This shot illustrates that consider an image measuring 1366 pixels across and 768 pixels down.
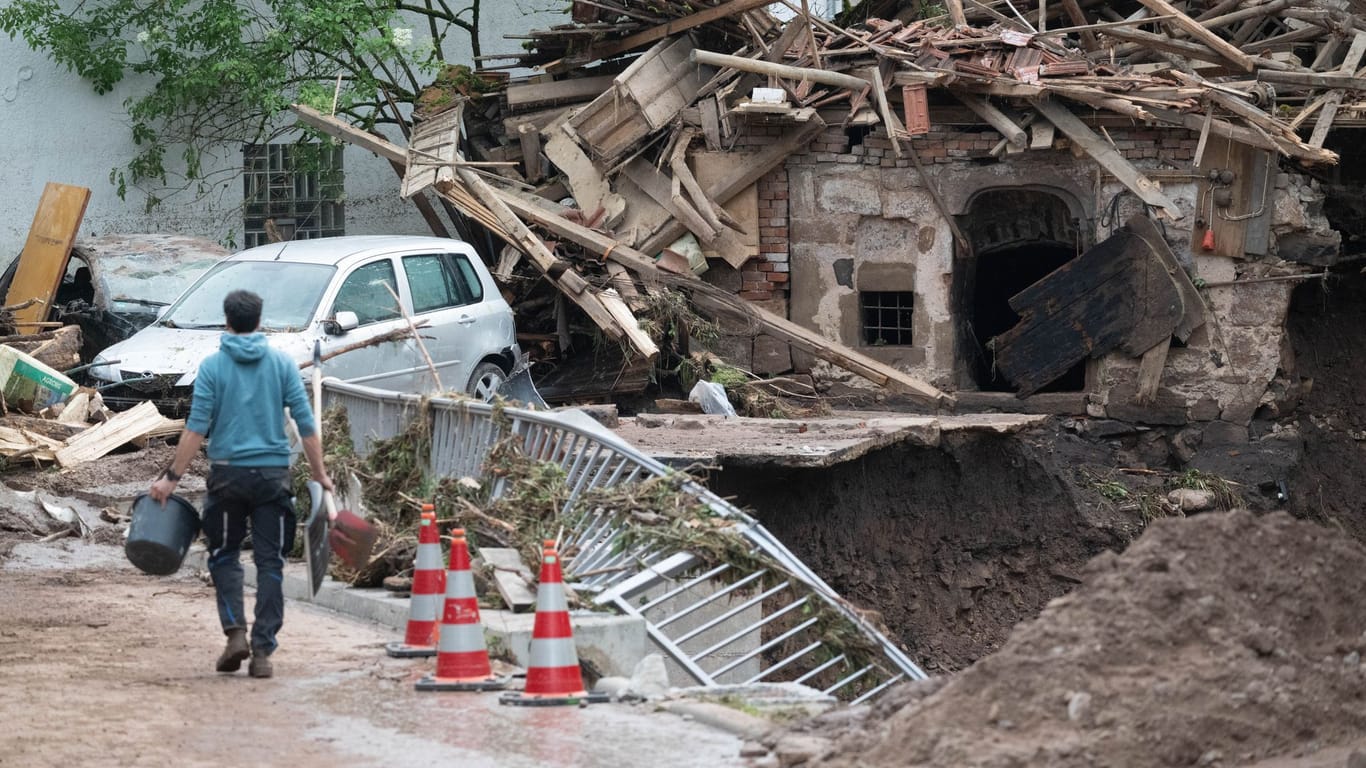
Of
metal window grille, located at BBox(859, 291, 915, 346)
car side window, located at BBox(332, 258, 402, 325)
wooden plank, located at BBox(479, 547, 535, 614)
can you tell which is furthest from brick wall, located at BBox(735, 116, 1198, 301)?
wooden plank, located at BBox(479, 547, 535, 614)

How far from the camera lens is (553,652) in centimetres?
654

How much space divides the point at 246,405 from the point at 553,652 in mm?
1792

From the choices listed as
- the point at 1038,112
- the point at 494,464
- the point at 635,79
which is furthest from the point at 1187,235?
the point at 494,464

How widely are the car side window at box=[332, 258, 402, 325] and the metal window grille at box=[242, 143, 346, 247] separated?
6.71m

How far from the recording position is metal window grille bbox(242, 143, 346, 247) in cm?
2056

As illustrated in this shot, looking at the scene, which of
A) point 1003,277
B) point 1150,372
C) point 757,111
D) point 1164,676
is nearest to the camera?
point 1164,676

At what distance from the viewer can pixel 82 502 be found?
11.4 metres

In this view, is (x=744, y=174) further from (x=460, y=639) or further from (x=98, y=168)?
(x=460, y=639)

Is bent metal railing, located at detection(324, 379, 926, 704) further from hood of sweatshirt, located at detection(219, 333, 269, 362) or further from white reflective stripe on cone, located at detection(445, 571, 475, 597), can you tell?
hood of sweatshirt, located at detection(219, 333, 269, 362)

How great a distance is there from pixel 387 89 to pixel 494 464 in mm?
10756

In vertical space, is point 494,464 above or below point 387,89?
below

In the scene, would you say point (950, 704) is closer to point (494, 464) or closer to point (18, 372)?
point (494, 464)

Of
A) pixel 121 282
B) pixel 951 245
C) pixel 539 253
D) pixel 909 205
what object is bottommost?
pixel 121 282

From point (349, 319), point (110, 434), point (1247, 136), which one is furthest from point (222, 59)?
point (1247, 136)
